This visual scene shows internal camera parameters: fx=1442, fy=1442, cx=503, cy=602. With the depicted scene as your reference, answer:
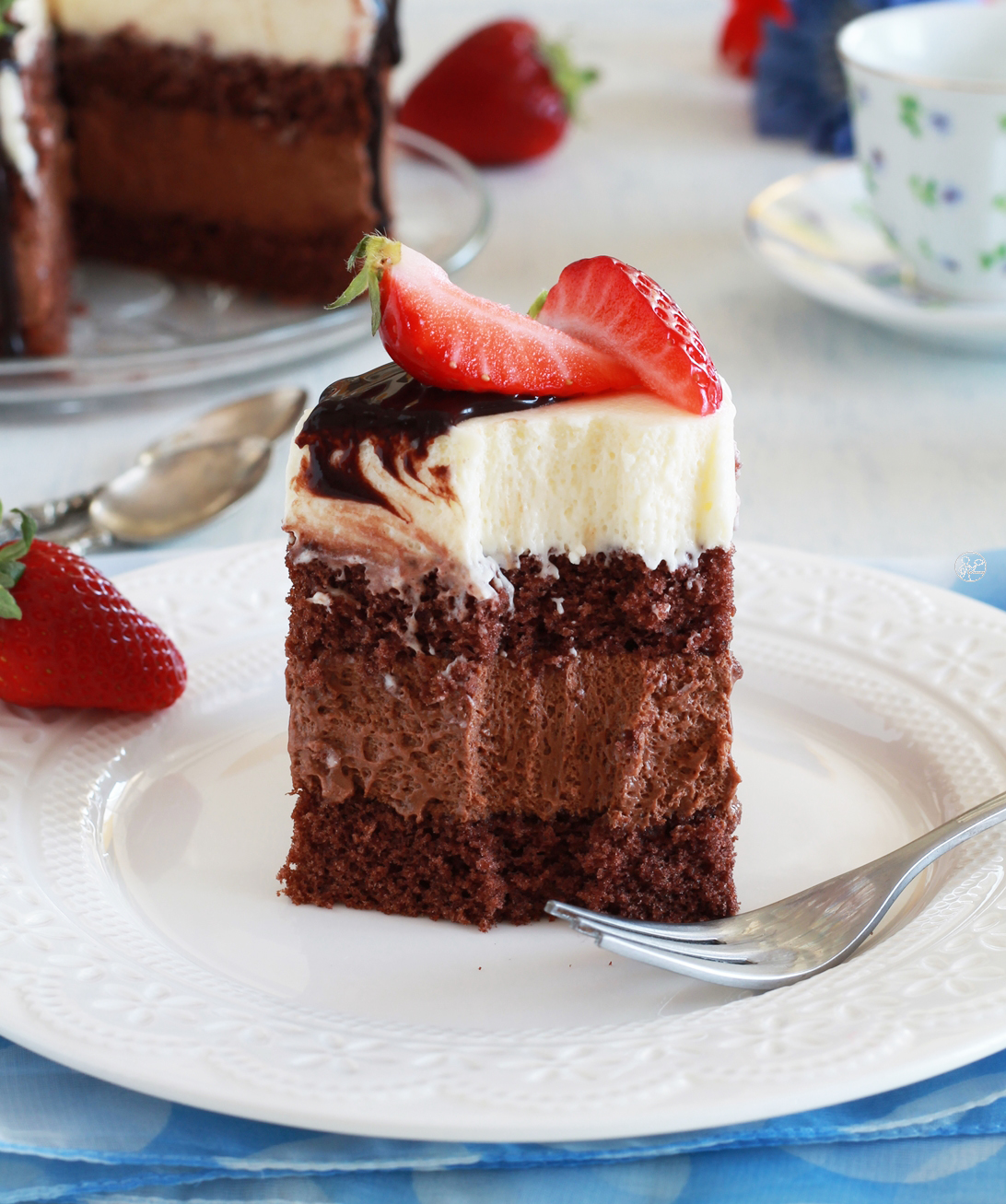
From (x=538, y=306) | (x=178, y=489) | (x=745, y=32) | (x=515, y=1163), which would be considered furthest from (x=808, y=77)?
(x=515, y=1163)

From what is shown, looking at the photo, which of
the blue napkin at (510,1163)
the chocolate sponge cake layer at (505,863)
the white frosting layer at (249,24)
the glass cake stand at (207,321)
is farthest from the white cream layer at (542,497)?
the white frosting layer at (249,24)

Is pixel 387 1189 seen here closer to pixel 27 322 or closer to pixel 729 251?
pixel 27 322

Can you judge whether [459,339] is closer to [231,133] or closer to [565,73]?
[231,133]

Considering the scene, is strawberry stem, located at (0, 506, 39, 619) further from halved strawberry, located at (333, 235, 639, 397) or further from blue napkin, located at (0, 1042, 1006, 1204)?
blue napkin, located at (0, 1042, 1006, 1204)

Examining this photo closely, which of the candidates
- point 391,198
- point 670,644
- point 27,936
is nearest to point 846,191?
point 391,198

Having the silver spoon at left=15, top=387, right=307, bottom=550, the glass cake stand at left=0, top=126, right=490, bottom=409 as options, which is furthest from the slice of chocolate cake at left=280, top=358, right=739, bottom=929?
the glass cake stand at left=0, top=126, right=490, bottom=409

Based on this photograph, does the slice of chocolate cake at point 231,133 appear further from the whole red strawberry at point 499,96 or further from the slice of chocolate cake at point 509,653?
the slice of chocolate cake at point 509,653
